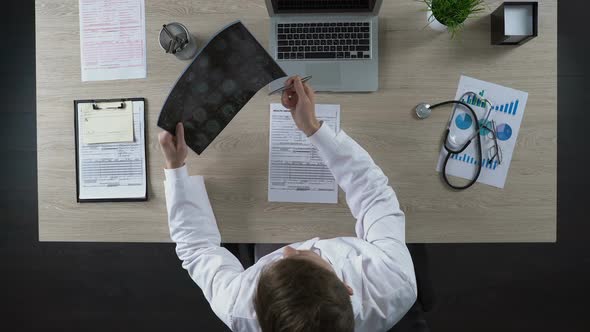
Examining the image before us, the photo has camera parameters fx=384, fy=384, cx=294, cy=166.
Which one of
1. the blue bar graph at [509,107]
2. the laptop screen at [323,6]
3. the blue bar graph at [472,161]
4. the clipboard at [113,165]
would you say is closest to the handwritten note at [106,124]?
the clipboard at [113,165]

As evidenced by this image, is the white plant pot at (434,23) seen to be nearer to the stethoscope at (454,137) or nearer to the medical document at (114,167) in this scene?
the stethoscope at (454,137)

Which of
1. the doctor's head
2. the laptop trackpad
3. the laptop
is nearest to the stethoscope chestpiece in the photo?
the laptop

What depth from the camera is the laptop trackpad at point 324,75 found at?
3.62ft

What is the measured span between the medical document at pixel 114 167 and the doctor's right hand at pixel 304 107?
0.45m

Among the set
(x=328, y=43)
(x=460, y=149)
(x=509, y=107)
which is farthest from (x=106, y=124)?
(x=509, y=107)

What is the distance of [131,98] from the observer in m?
1.14

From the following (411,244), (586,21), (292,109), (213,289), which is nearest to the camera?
(213,289)

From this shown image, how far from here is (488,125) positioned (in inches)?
43.4

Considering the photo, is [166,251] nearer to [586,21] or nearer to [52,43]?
[52,43]

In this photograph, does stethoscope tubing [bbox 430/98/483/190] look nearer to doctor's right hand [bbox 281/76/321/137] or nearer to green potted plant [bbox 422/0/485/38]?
green potted plant [bbox 422/0/485/38]

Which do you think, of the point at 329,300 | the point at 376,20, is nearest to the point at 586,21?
the point at 376,20

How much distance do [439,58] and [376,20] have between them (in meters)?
0.21

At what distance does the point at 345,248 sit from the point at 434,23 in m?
0.68

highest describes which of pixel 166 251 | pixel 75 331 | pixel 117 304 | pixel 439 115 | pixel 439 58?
pixel 439 58
